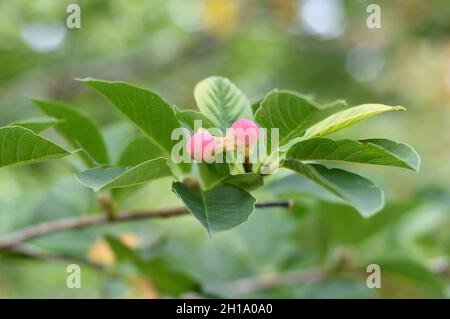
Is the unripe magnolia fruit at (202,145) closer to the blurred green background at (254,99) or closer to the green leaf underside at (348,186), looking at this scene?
the green leaf underside at (348,186)

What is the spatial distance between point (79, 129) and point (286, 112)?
1.00ft

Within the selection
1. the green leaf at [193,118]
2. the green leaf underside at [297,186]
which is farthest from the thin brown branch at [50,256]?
the green leaf at [193,118]

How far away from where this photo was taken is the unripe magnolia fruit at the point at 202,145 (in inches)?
20.1

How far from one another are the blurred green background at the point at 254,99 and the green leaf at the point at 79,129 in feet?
0.33

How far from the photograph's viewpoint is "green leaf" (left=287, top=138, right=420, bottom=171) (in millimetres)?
503

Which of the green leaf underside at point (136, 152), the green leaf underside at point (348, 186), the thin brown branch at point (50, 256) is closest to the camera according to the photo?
the green leaf underside at point (348, 186)

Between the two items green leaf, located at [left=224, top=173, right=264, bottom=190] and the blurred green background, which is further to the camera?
the blurred green background

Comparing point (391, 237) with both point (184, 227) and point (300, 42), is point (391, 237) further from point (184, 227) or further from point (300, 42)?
point (300, 42)

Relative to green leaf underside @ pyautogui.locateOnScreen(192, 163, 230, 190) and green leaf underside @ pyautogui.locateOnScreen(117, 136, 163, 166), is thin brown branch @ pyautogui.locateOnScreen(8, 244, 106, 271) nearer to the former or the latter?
green leaf underside @ pyautogui.locateOnScreen(117, 136, 163, 166)

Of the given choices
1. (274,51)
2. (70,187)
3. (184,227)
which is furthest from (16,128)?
(274,51)

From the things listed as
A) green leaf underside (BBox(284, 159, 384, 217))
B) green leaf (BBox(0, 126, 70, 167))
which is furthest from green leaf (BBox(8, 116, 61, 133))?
green leaf underside (BBox(284, 159, 384, 217))

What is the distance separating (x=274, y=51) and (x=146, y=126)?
277cm

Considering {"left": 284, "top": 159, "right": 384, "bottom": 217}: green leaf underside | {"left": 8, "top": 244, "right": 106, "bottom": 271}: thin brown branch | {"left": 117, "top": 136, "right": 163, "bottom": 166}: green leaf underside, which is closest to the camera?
{"left": 284, "top": 159, "right": 384, "bottom": 217}: green leaf underside

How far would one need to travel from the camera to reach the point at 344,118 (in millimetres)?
519
